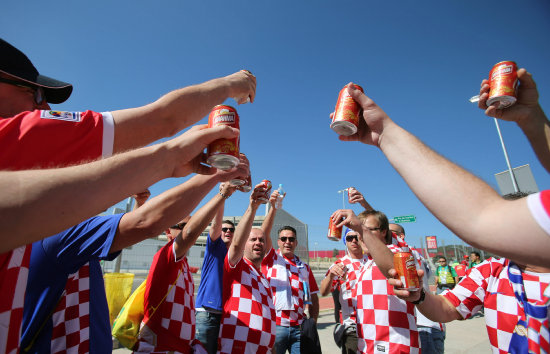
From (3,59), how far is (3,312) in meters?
0.93

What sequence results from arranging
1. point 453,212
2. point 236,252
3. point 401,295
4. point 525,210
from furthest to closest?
point 236,252
point 401,295
point 453,212
point 525,210

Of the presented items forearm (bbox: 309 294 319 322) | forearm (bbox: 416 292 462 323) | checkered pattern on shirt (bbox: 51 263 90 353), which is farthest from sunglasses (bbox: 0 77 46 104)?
forearm (bbox: 309 294 319 322)

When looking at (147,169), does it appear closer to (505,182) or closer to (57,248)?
(57,248)

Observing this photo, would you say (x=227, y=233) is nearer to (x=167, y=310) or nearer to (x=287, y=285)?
(x=287, y=285)

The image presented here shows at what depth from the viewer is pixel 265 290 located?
115 inches

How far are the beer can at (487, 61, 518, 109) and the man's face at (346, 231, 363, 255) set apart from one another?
2.63 meters

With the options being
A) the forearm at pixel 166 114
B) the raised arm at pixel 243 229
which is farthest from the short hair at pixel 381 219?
the forearm at pixel 166 114

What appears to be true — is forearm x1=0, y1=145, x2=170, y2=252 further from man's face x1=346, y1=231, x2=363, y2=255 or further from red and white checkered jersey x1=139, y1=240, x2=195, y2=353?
man's face x1=346, y1=231, x2=363, y2=255

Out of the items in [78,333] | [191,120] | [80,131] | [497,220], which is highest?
[191,120]

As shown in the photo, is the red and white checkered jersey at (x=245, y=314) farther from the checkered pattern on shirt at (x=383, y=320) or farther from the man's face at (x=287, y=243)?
the man's face at (x=287, y=243)

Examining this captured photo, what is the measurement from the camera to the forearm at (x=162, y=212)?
4.91 ft

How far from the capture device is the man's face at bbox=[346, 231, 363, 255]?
12.5 ft

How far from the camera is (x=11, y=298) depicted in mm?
970

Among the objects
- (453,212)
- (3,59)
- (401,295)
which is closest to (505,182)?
(401,295)
